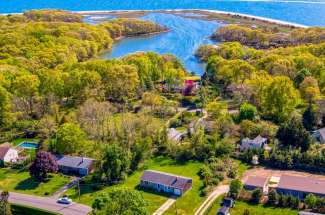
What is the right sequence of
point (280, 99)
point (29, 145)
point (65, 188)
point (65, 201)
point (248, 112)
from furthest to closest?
point (280, 99), point (248, 112), point (29, 145), point (65, 188), point (65, 201)

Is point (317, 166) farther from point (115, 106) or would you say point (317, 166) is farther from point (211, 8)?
point (211, 8)

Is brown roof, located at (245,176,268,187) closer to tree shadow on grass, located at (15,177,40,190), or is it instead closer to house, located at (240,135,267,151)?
house, located at (240,135,267,151)

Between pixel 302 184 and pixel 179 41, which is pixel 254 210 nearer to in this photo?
pixel 302 184

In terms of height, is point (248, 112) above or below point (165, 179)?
above

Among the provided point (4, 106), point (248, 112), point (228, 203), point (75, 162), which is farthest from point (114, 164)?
point (4, 106)

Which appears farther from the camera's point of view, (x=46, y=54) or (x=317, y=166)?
(x=46, y=54)

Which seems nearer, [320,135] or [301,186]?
[301,186]

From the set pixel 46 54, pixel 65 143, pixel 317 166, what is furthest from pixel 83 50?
pixel 317 166
